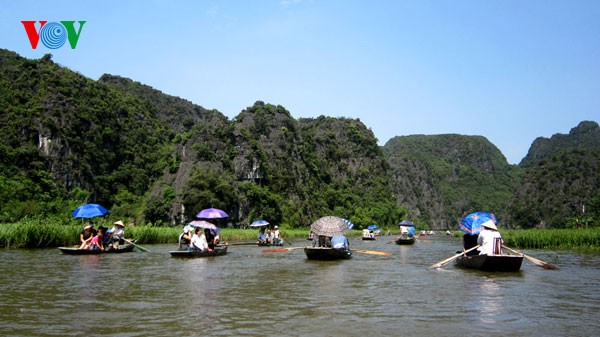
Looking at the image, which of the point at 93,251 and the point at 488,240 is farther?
the point at 93,251

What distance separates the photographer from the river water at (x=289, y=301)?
657cm

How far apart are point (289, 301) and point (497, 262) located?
7.33m

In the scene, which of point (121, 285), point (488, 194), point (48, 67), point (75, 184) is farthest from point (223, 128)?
point (488, 194)

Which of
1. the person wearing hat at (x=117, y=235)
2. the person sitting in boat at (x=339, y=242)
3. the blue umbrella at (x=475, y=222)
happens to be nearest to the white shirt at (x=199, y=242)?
the person wearing hat at (x=117, y=235)

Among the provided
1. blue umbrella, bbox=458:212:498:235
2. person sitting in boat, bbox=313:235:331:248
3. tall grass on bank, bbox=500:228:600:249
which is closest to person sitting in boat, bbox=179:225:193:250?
person sitting in boat, bbox=313:235:331:248

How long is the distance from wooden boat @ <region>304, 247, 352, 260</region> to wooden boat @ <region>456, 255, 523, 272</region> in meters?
5.22

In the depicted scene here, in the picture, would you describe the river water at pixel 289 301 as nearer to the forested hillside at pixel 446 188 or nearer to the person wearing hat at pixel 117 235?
the person wearing hat at pixel 117 235

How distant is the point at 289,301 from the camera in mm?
8836

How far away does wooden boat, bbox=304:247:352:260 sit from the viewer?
18.2 meters

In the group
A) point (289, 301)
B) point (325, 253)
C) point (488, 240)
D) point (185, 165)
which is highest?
point (185, 165)

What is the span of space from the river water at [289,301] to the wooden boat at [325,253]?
327cm

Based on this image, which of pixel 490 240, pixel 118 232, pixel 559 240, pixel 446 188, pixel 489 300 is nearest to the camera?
pixel 489 300

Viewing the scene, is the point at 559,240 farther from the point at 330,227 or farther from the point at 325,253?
the point at 325,253

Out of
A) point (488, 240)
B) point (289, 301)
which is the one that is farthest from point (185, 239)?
point (289, 301)
